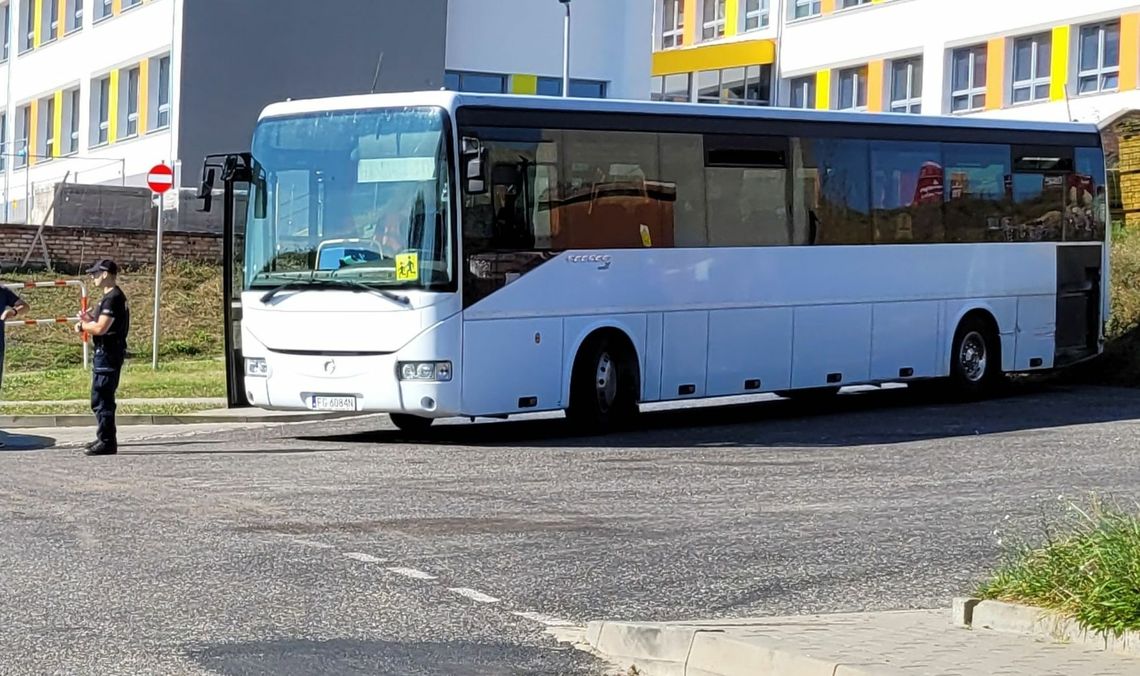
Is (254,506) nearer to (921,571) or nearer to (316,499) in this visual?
(316,499)

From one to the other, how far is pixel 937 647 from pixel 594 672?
1384 mm

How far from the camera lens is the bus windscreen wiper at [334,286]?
704 inches

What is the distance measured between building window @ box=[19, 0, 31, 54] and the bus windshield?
113ft

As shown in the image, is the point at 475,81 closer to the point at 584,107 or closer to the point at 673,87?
the point at 673,87

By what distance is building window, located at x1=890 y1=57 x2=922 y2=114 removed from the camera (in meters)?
50.8

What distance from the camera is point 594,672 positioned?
788 centimetres

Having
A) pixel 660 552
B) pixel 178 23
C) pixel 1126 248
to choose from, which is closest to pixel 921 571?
pixel 660 552

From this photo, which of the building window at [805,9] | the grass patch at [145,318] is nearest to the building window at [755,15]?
the building window at [805,9]

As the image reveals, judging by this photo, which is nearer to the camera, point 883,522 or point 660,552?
point 660,552

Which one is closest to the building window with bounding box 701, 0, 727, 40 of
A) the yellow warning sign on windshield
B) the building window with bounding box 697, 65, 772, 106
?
the building window with bounding box 697, 65, 772, 106

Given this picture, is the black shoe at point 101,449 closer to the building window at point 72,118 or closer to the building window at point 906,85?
the building window at point 72,118

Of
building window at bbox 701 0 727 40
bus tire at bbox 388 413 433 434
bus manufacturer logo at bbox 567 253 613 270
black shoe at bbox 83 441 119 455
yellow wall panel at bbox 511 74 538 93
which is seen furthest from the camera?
building window at bbox 701 0 727 40

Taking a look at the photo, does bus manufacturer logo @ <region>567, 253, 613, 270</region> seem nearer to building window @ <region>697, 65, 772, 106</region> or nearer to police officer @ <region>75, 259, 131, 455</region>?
police officer @ <region>75, 259, 131, 455</region>

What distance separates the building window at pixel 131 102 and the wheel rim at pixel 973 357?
81.8 feet
